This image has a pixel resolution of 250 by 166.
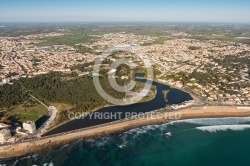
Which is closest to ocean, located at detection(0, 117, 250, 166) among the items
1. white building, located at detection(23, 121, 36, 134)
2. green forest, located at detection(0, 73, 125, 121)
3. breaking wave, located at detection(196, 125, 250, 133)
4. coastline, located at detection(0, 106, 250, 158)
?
breaking wave, located at detection(196, 125, 250, 133)

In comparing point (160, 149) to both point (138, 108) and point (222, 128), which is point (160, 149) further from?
point (138, 108)

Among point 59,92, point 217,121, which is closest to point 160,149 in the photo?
point 217,121

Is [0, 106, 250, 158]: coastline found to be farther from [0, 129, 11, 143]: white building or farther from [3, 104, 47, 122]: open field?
[3, 104, 47, 122]: open field

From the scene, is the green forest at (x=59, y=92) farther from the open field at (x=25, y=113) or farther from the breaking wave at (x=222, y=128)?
the breaking wave at (x=222, y=128)

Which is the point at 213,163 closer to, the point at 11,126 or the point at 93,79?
the point at 11,126

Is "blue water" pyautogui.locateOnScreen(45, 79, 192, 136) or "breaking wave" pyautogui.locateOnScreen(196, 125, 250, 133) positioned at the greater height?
"blue water" pyautogui.locateOnScreen(45, 79, 192, 136)

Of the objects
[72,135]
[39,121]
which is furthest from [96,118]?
[39,121]
